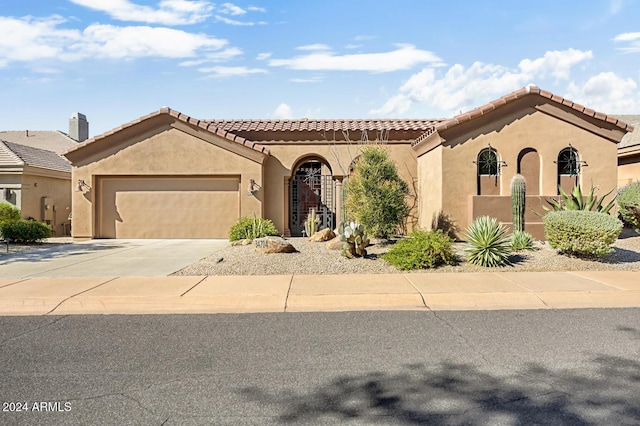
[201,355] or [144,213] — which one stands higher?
[144,213]

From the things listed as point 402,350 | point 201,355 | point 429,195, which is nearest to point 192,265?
point 201,355

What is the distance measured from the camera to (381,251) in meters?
12.6

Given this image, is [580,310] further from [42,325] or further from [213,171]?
[213,171]

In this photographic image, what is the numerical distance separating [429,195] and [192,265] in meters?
8.81

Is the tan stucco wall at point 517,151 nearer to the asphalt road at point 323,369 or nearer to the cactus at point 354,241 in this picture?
the cactus at point 354,241

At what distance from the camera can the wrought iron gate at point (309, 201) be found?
19.6 meters

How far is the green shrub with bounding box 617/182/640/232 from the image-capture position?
15.4 meters

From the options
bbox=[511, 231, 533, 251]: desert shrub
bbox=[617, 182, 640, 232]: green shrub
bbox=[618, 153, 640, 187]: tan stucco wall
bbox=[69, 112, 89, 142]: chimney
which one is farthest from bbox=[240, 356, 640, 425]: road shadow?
bbox=[69, 112, 89, 142]: chimney

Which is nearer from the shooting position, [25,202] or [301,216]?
[301,216]

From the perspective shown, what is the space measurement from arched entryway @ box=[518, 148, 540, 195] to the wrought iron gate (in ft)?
23.2

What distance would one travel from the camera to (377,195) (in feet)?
44.1

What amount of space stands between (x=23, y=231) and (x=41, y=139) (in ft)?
71.4

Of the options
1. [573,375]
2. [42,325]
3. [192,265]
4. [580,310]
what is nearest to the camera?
[573,375]

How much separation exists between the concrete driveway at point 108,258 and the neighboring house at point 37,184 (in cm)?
641
